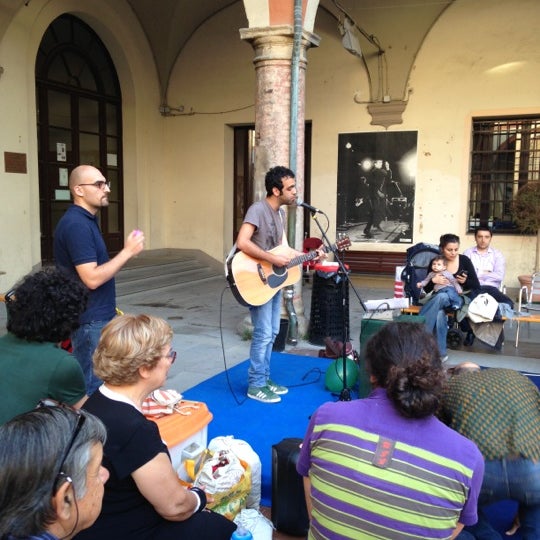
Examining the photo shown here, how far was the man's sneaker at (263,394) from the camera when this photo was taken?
165 inches

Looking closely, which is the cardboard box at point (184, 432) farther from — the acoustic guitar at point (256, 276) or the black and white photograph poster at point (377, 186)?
the black and white photograph poster at point (377, 186)

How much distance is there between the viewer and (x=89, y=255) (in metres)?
2.87

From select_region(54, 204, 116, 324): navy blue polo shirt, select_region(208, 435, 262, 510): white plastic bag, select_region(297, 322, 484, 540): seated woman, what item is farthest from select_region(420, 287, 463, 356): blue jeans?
select_region(297, 322, 484, 540): seated woman

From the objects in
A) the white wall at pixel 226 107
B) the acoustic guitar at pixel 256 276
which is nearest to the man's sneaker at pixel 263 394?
the acoustic guitar at pixel 256 276

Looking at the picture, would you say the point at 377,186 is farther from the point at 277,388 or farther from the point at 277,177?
the point at 277,388

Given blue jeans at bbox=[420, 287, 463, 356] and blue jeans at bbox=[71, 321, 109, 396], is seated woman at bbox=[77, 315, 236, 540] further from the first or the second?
blue jeans at bbox=[420, 287, 463, 356]

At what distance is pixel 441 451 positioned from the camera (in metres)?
1.54

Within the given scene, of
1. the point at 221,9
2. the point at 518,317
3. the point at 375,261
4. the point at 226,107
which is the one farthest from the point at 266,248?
the point at 221,9

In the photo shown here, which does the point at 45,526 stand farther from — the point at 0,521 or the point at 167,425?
the point at 167,425

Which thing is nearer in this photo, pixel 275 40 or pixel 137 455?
pixel 137 455

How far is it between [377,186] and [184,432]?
8.16 meters

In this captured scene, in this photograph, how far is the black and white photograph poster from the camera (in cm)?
995

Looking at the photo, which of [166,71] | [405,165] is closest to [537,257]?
[405,165]

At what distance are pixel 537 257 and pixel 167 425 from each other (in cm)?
818
